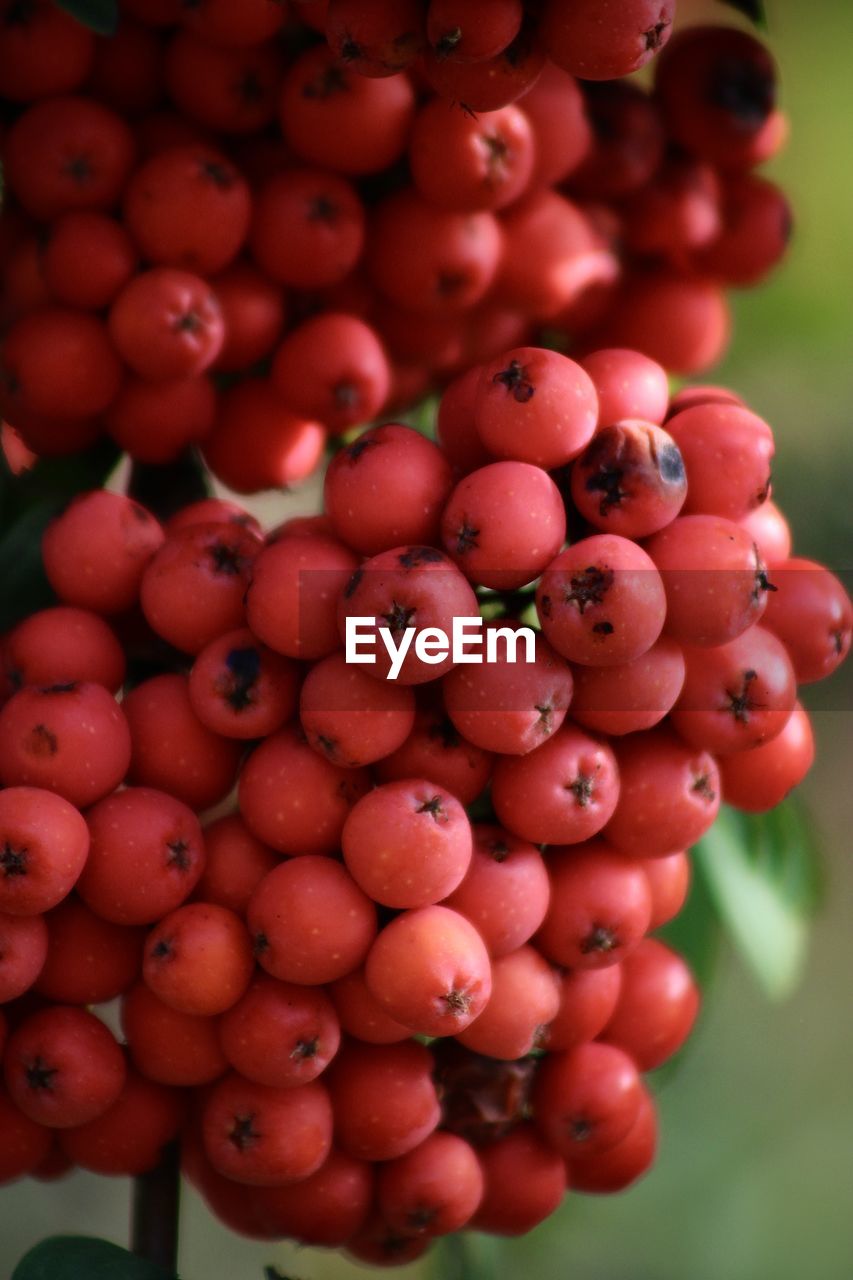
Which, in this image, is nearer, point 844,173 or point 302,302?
point 302,302

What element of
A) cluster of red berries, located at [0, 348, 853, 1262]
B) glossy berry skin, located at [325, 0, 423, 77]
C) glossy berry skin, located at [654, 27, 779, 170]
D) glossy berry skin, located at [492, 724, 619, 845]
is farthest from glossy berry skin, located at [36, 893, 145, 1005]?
glossy berry skin, located at [654, 27, 779, 170]

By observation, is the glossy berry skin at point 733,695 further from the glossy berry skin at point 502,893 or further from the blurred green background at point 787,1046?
the blurred green background at point 787,1046

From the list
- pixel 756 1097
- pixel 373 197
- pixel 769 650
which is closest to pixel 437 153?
pixel 373 197

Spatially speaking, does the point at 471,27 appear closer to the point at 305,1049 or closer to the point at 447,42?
the point at 447,42

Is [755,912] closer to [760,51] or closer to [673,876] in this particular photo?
[673,876]

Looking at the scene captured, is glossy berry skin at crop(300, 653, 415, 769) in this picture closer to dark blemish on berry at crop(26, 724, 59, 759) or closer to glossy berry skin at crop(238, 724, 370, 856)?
glossy berry skin at crop(238, 724, 370, 856)

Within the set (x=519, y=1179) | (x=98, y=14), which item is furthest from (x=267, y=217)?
(x=519, y=1179)

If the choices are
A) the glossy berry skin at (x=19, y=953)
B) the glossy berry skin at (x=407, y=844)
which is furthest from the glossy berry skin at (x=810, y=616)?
the glossy berry skin at (x=19, y=953)
